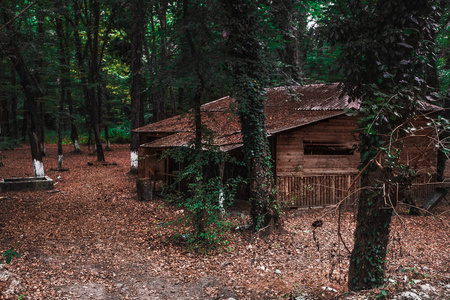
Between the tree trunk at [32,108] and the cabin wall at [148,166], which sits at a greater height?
the tree trunk at [32,108]

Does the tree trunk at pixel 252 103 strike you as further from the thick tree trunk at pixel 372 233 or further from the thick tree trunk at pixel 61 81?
the thick tree trunk at pixel 61 81

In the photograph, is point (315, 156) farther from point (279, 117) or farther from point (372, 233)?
point (372, 233)

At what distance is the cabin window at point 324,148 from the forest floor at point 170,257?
2084 mm

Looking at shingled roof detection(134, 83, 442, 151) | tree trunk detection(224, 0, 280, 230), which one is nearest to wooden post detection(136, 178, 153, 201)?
shingled roof detection(134, 83, 442, 151)

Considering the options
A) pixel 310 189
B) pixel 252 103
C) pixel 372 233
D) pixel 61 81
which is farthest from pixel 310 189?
pixel 61 81

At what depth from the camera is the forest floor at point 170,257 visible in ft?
19.5

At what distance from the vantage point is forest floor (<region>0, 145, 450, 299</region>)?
593cm

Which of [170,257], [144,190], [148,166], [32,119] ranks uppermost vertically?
[32,119]

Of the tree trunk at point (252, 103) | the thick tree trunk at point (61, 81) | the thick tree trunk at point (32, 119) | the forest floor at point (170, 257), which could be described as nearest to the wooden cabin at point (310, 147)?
the forest floor at point (170, 257)

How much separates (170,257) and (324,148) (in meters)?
6.86

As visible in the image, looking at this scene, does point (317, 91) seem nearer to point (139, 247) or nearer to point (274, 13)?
point (274, 13)

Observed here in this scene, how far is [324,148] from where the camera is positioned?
11.9 meters

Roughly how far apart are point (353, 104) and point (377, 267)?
22.8 ft

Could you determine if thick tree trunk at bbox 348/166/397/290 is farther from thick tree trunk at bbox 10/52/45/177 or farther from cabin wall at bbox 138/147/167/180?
thick tree trunk at bbox 10/52/45/177
